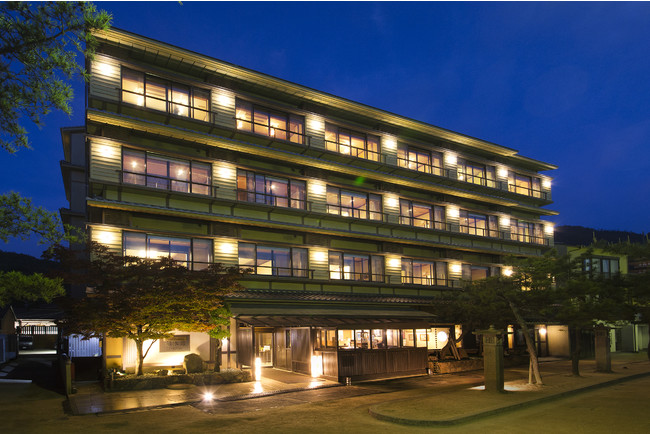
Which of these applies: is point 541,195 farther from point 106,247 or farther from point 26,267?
point 26,267

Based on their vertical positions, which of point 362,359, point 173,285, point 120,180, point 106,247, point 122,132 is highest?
point 122,132

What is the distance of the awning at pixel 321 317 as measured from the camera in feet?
88.2

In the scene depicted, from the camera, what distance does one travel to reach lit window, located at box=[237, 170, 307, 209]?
3092cm

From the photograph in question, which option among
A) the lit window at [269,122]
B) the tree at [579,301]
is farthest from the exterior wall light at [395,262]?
the tree at [579,301]

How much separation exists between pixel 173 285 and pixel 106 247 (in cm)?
379

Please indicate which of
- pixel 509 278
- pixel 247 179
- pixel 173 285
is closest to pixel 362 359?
pixel 509 278

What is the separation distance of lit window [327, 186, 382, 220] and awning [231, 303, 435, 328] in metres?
6.58

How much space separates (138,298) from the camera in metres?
21.8

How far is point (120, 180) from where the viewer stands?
2608 cm

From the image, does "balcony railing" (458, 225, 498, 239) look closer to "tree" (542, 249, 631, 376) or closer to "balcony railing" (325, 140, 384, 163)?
"balcony railing" (325, 140, 384, 163)

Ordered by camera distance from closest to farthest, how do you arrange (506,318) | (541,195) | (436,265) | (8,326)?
(506,318) → (436,265) → (8,326) → (541,195)

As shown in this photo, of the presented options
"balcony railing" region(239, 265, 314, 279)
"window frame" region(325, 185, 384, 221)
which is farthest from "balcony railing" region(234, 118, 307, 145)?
"balcony railing" region(239, 265, 314, 279)

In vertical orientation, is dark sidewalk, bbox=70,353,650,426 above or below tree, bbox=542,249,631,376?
below

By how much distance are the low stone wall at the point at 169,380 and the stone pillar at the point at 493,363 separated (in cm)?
1160
